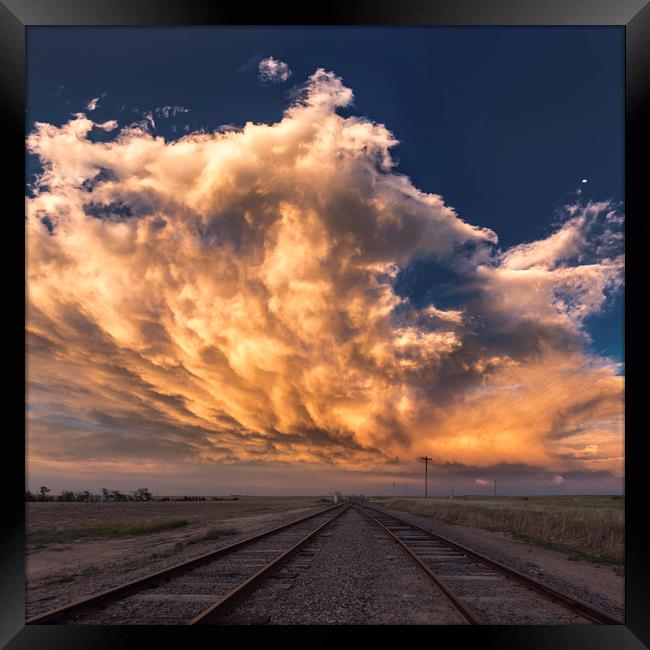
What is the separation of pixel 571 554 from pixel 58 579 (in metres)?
12.4

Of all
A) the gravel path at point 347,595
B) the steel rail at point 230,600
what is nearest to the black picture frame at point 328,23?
the steel rail at point 230,600

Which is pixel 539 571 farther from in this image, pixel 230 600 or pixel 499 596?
pixel 230 600

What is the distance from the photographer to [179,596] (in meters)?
8.51

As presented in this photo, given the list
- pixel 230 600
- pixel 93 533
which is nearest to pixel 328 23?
pixel 230 600

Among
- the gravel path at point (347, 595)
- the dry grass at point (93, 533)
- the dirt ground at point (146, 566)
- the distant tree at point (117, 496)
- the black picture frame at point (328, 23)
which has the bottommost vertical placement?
the distant tree at point (117, 496)

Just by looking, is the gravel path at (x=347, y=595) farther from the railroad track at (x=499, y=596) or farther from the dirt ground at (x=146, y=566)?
the dirt ground at (x=146, y=566)

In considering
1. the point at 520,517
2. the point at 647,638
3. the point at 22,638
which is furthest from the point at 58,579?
the point at 520,517

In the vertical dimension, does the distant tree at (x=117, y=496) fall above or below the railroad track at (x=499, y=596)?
below

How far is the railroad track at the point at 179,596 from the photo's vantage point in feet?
23.6

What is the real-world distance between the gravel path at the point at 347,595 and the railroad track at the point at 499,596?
31 cm

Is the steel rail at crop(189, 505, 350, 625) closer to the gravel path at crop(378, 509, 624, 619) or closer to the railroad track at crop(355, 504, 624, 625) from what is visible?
the railroad track at crop(355, 504, 624, 625)

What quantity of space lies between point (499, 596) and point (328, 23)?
8.42 m

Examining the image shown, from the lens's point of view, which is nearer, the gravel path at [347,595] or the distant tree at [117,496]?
the gravel path at [347,595]

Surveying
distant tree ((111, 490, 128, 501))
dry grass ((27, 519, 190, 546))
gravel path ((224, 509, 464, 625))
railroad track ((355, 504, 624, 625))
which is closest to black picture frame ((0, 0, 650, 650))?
railroad track ((355, 504, 624, 625))
